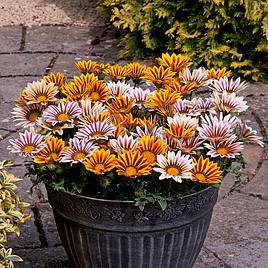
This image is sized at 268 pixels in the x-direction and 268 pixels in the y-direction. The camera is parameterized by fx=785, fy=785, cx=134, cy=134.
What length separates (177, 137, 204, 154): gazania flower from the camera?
2.79 meters

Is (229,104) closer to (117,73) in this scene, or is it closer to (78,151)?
(117,73)

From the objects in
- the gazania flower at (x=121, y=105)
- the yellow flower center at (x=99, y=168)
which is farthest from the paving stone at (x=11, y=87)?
the yellow flower center at (x=99, y=168)

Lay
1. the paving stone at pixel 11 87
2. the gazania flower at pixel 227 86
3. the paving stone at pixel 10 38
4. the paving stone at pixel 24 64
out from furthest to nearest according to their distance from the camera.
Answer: the paving stone at pixel 10 38 → the paving stone at pixel 24 64 → the paving stone at pixel 11 87 → the gazania flower at pixel 227 86

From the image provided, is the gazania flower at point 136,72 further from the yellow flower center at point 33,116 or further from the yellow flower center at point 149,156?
the yellow flower center at point 149,156

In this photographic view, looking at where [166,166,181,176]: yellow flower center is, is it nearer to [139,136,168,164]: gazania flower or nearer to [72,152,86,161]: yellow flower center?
[139,136,168,164]: gazania flower

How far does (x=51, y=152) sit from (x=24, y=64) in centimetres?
299

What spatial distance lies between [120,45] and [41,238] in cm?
270

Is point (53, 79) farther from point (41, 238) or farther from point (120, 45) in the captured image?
point (120, 45)

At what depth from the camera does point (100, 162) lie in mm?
2662

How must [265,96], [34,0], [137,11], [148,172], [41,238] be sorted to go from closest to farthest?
[148,172] < [41,238] < [265,96] < [137,11] < [34,0]

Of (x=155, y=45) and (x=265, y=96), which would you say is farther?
(x=155, y=45)

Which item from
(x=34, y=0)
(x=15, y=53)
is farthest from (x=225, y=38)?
(x=34, y=0)

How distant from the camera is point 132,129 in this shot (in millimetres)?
2920

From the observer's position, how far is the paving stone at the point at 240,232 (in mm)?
3546
